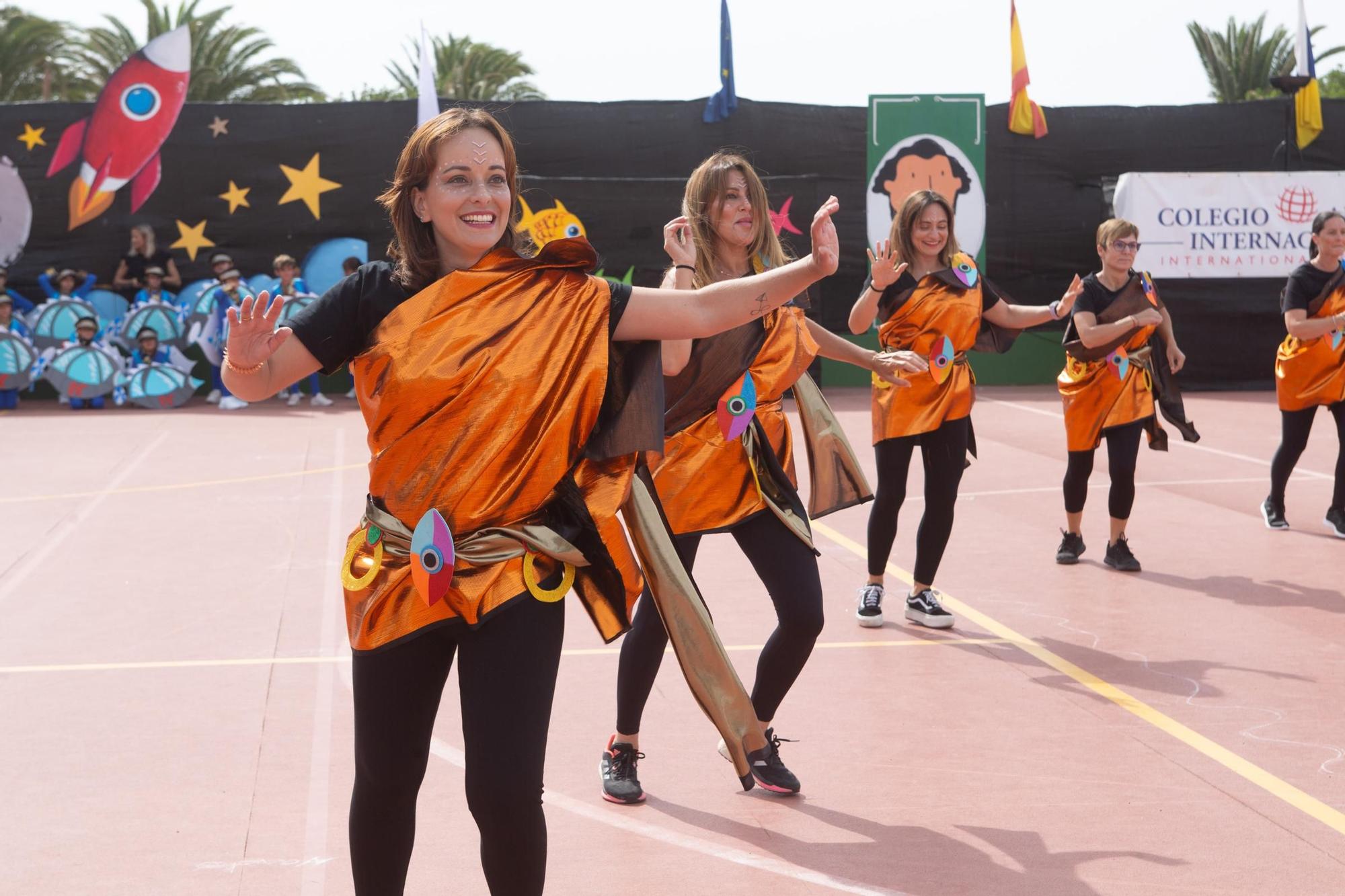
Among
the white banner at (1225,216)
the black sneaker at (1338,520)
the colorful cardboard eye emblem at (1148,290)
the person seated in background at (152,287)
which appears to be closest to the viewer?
the colorful cardboard eye emblem at (1148,290)

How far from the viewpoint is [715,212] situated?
4.67 m

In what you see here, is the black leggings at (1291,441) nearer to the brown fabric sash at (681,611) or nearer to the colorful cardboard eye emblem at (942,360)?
the colorful cardboard eye emblem at (942,360)

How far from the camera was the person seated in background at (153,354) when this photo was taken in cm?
1755

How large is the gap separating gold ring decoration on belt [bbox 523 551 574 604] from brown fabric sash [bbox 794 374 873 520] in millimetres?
2191

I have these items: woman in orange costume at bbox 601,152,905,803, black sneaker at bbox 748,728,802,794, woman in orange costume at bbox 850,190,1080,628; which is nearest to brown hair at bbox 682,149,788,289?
woman in orange costume at bbox 601,152,905,803

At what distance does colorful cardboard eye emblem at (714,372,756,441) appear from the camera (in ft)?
14.8

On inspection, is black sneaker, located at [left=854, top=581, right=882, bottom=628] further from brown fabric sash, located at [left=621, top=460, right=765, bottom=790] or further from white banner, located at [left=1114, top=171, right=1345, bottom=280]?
white banner, located at [left=1114, top=171, right=1345, bottom=280]

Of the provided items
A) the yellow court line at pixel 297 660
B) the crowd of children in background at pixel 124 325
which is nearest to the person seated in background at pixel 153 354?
the crowd of children in background at pixel 124 325

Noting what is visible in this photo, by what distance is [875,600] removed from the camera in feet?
21.9

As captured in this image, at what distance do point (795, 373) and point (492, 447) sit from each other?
81.6 inches

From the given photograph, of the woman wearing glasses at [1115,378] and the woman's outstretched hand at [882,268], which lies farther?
the woman wearing glasses at [1115,378]

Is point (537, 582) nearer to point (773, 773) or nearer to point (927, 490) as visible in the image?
point (773, 773)

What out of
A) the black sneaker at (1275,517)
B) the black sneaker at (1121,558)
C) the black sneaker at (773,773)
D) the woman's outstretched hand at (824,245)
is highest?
the woman's outstretched hand at (824,245)

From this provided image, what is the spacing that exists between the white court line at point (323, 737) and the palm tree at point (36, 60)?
80.1ft
